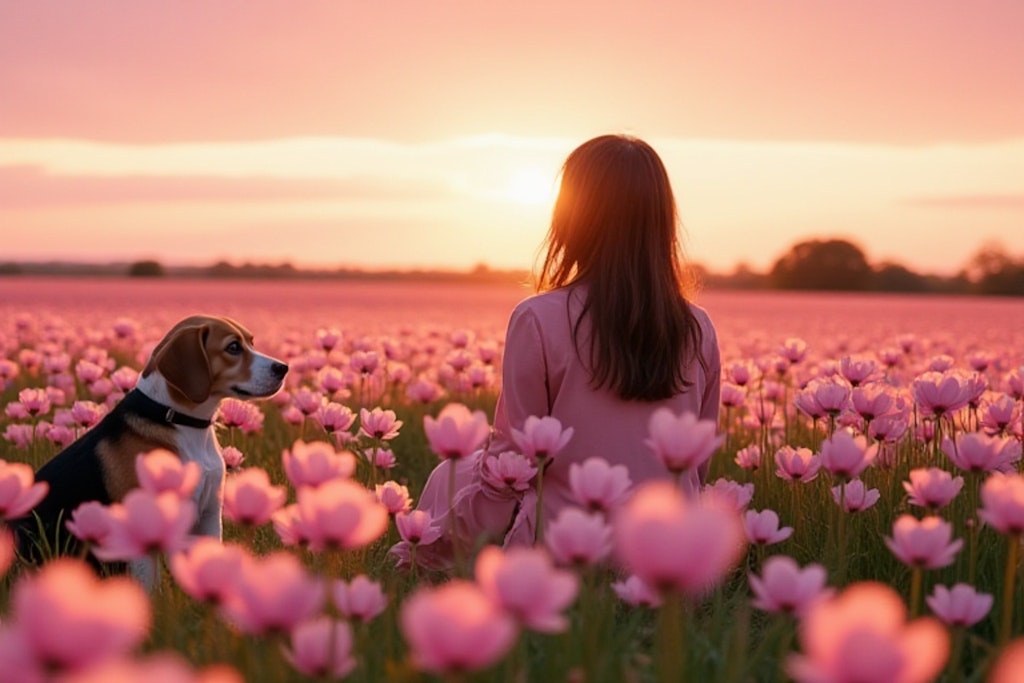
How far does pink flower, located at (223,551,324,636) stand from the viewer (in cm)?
190

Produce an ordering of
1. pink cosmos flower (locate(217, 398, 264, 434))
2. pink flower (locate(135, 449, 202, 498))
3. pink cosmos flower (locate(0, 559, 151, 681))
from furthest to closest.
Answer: pink cosmos flower (locate(217, 398, 264, 434)) < pink flower (locate(135, 449, 202, 498)) < pink cosmos flower (locate(0, 559, 151, 681))

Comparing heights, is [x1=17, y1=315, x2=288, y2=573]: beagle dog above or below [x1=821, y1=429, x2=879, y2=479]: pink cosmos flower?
below

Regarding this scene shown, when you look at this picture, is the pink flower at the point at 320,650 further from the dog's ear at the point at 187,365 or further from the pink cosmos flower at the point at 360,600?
the dog's ear at the point at 187,365

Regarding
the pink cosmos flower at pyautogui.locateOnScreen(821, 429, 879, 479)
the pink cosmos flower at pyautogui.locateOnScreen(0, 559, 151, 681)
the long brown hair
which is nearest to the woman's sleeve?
the long brown hair

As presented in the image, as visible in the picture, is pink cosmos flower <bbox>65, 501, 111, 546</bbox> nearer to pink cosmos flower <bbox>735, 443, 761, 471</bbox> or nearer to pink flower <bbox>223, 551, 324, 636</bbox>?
pink flower <bbox>223, 551, 324, 636</bbox>

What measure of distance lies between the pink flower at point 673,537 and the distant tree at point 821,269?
66.1 m

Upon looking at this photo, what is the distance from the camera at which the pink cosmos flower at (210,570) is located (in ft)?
7.18

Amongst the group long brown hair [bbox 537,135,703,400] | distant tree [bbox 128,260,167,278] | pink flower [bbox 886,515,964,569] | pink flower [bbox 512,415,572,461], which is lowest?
distant tree [bbox 128,260,167,278]

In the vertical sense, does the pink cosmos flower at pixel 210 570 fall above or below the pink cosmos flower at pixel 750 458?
above

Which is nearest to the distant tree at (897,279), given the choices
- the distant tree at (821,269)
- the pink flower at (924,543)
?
the distant tree at (821,269)

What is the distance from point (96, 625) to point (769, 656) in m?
2.46

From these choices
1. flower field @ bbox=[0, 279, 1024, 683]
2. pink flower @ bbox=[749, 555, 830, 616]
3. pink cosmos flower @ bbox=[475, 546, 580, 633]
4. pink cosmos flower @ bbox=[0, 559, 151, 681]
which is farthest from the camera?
pink flower @ bbox=[749, 555, 830, 616]

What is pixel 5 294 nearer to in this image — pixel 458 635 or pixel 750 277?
pixel 458 635

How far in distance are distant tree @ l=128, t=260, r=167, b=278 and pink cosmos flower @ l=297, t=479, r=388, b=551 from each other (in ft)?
210
